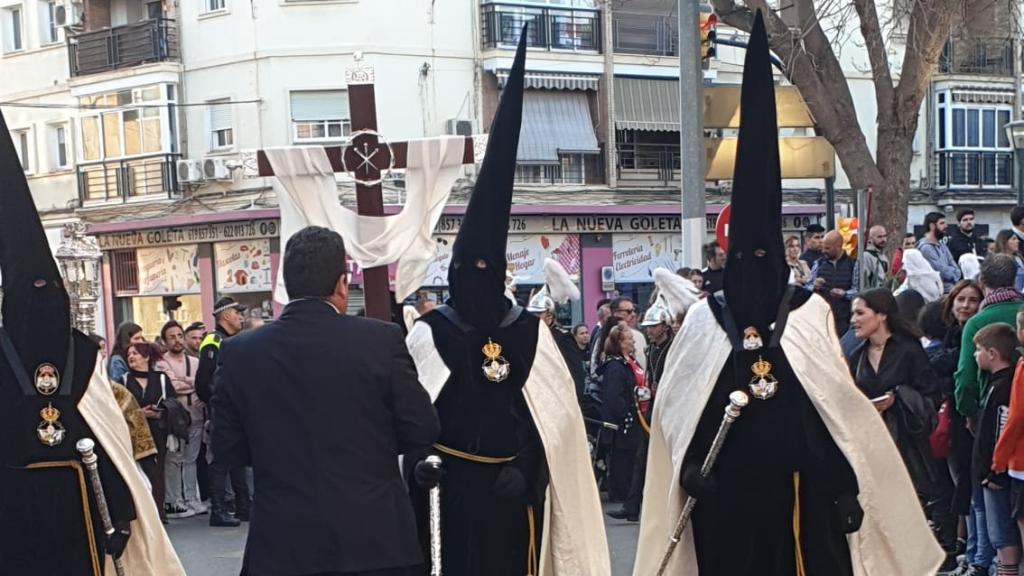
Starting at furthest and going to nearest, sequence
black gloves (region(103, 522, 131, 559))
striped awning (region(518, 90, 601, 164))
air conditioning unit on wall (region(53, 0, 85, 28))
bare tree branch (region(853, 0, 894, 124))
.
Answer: air conditioning unit on wall (region(53, 0, 85, 28)) < striped awning (region(518, 90, 601, 164)) < bare tree branch (region(853, 0, 894, 124)) < black gloves (region(103, 522, 131, 559))

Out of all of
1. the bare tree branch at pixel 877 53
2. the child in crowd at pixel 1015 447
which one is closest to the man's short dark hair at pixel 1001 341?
the child in crowd at pixel 1015 447

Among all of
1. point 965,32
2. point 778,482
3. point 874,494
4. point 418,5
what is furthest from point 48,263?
point 418,5

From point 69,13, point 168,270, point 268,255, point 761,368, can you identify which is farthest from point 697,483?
point 69,13

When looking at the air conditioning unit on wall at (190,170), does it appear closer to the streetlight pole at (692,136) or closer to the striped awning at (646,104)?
the striped awning at (646,104)

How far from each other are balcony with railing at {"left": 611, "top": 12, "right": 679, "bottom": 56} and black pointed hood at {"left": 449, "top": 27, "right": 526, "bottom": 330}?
25351mm

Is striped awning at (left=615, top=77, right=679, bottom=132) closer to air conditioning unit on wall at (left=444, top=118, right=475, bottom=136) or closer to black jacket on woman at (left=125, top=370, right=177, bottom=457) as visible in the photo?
air conditioning unit on wall at (left=444, top=118, right=475, bottom=136)

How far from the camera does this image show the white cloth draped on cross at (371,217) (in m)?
9.73

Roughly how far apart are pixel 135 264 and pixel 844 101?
64.6 feet

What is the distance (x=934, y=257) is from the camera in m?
13.9

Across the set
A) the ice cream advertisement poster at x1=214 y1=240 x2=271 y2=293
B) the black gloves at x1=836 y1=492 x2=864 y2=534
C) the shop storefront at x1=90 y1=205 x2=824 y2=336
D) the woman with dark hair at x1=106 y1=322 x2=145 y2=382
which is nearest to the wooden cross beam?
the woman with dark hair at x1=106 y1=322 x2=145 y2=382

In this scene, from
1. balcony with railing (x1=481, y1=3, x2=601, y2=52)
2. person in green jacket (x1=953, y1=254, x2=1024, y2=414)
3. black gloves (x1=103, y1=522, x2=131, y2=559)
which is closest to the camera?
black gloves (x1=103, y1=522, x2=131, y2=559)

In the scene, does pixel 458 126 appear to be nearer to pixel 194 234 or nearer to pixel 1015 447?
pixel 194 234

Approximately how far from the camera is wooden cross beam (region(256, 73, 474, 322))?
950 cm

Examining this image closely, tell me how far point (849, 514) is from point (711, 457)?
0.64 m
